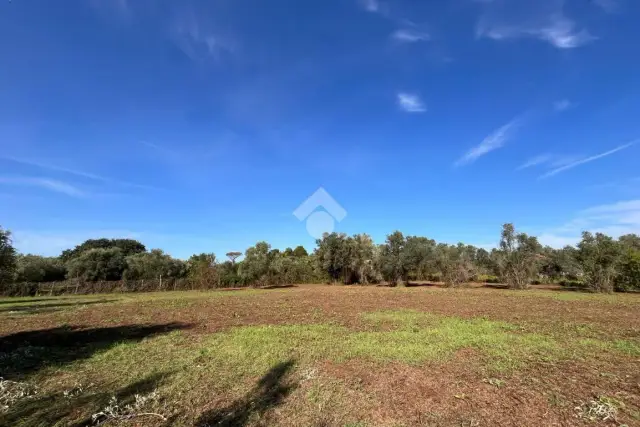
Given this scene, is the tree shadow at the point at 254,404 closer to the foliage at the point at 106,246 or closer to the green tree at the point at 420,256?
the green tree at the point at 420,256

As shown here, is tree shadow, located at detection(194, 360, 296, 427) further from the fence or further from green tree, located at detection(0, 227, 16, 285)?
the fence

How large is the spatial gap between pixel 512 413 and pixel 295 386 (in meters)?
3.05

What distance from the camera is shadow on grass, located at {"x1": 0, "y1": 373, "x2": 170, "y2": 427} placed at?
4.07m

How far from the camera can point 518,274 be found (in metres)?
32.3

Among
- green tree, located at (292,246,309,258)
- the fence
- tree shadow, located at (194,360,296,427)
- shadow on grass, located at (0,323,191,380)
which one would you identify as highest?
green tree, located at (292,246,309,258)

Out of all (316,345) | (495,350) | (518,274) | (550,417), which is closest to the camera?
(550,417)

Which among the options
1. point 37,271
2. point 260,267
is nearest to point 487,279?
point 260,267

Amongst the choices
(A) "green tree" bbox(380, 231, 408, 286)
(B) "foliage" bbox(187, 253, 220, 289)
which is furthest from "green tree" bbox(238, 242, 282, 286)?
(A) "green tree" bbox(380, 231, 408, 286)

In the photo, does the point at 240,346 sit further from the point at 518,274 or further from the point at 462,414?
the point at 518,274

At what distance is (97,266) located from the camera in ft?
128

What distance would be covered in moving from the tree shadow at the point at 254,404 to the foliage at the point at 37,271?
43.5 m

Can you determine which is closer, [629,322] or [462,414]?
[462,414]

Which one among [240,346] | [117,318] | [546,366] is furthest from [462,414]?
[117,318]

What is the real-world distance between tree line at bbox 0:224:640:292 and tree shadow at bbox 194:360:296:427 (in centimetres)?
3282
